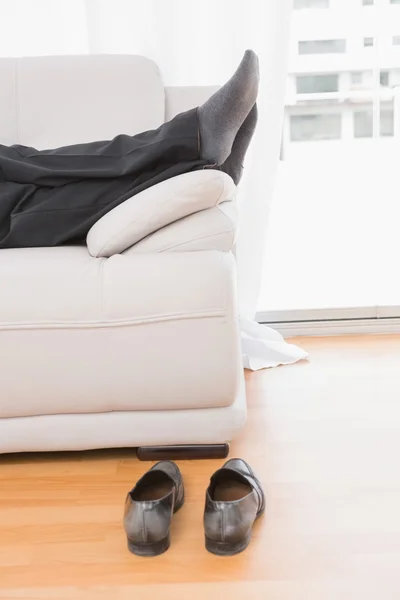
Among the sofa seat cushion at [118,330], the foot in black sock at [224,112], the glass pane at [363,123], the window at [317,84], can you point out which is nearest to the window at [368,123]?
the glass pane at [363,123]

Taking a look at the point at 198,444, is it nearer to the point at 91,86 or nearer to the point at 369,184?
the point at 91,86

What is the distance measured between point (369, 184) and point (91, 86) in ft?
3.69

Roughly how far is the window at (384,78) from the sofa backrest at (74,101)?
0.82 m

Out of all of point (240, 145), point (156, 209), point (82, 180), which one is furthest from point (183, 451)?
point (240, 145)

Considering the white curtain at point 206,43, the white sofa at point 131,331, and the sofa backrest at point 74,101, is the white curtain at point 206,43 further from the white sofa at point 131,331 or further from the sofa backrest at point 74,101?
the white sofa at point 131,331

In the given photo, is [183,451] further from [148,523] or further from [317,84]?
[317,84]

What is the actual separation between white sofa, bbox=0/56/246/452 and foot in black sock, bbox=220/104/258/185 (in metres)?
0.35

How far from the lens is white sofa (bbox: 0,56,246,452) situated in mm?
1496

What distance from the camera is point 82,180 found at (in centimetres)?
179

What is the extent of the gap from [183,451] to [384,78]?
1586 millimetres

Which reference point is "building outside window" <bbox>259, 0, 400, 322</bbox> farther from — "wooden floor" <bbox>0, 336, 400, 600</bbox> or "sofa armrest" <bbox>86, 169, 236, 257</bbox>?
"sofa armrest" <bbox>86, 169, 236, 257</bbox>

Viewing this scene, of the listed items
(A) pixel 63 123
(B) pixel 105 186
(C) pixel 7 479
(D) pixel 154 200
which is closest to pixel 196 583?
(C) pixel 7 479

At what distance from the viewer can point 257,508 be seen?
1317 millimetres

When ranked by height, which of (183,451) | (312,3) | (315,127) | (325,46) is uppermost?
(312,3)
